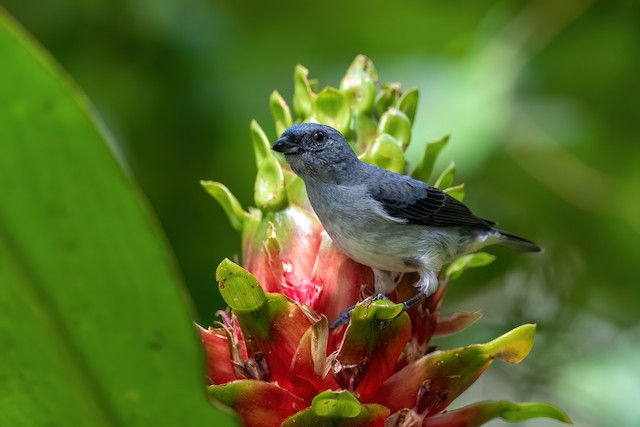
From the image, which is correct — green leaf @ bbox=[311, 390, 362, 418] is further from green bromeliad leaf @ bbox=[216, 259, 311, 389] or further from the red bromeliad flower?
green bromeliad leaf @ bbox=[216, 259, 311, 389]

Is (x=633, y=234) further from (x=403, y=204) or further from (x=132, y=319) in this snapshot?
(x=132, y=319)

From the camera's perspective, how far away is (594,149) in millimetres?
2912

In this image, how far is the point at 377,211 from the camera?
4.63 feet

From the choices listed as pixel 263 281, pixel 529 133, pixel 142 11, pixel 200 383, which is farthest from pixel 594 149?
pixel 200 383

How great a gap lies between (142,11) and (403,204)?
1666mm

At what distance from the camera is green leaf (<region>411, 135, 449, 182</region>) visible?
1351 mm

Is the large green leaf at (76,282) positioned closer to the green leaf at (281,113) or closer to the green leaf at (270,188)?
the green leaf at (270,188)

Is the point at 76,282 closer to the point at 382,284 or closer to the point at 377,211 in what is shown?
the point at 382,284

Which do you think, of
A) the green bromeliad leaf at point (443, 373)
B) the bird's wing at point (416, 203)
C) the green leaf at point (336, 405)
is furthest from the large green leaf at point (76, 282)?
the bird's wing at point (416, 203)

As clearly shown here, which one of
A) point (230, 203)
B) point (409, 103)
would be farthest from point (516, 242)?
point (230, 203)

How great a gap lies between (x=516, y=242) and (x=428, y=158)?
486mm

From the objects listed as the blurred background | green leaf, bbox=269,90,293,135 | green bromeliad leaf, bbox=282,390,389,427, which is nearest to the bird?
green leaf, bbox=269,90,293,135

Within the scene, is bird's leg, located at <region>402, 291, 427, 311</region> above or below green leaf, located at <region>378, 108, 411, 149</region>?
below

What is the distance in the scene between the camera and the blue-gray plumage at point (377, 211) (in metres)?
1.25
